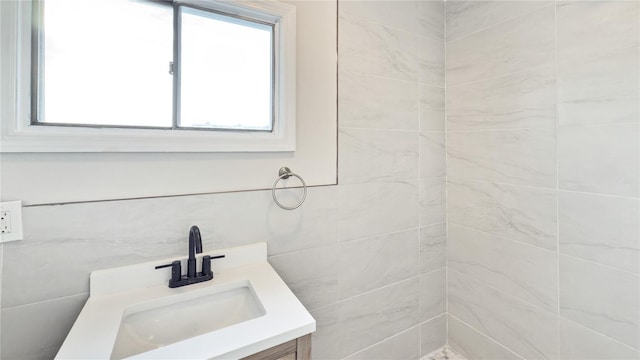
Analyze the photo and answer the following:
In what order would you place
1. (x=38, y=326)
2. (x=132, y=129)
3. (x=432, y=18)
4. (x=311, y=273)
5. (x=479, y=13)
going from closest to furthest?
(x=38, y=326), (x=132, y=129), (x=311, y=273), (x=479, y=13), (x=432, y=18)

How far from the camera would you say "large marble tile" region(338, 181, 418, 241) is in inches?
57.5

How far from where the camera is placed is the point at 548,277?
4.53 ft

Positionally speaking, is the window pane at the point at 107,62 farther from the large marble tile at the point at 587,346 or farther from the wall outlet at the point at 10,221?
the large marble tile at the point at 587,346

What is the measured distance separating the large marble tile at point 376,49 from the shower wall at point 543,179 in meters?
0.32

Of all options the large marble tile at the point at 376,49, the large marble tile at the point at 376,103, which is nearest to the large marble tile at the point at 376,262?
the large marble tile at the point at 376,103

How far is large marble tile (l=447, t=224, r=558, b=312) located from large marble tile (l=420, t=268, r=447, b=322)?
11 cm

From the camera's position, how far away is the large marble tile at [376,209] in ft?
4.79

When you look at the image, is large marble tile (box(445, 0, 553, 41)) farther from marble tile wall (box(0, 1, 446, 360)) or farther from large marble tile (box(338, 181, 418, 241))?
large marble tile (box(338, 181, 418, 241))

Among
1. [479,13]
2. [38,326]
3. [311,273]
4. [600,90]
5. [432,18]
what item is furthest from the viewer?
[432,18]

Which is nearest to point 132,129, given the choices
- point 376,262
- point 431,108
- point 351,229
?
point 351,229

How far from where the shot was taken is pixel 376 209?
5.10 ft

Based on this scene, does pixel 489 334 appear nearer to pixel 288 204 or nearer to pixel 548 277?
pixel 548 277

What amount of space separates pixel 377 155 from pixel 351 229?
0.41 meters

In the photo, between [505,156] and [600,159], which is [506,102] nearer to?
[505,156]
